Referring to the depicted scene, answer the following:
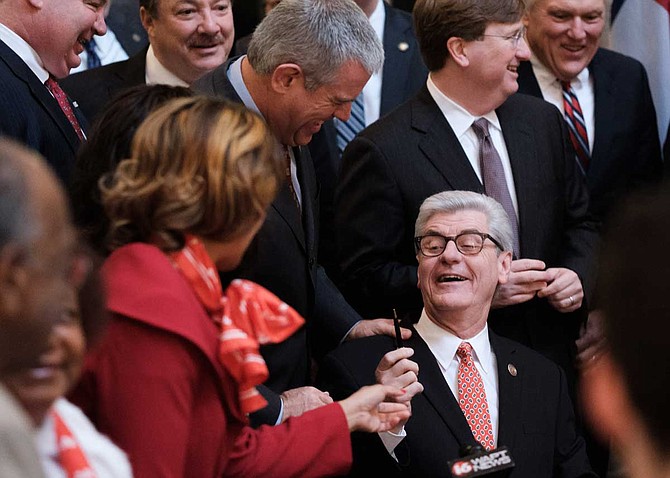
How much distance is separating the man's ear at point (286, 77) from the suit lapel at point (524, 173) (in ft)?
2.63

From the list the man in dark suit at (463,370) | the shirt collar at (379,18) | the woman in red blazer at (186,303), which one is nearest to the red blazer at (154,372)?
the woman in red blazer at (186,303)

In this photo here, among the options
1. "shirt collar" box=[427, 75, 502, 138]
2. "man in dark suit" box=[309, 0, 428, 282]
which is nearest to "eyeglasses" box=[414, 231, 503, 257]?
"shirt collar" box=[427, 75, 502, 138]

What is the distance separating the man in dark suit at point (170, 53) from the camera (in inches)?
156

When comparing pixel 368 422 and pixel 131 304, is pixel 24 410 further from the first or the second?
pixel 368 422

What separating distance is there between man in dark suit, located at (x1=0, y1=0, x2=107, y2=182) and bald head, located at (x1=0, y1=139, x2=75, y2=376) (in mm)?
1482

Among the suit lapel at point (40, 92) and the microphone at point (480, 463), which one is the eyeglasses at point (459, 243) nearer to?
the microphone at point (480, 463)

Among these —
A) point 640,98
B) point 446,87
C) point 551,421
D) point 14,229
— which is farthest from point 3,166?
point 640,98

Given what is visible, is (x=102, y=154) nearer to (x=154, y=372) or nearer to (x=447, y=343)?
(x=154, y=372)

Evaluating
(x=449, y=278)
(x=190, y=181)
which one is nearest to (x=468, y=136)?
(x=449, y=278)

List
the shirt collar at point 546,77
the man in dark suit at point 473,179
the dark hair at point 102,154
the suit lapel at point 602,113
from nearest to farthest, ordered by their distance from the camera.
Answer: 1. the dark hair at point 102,154
2. the man in dark suit at point 473,179
3. the suit lapel at point 602,113
4. the shirt collar at point 546,77

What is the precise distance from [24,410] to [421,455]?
169 centimetres

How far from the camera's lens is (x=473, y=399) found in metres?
3.12

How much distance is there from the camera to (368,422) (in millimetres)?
2264

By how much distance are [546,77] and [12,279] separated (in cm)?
324
